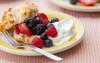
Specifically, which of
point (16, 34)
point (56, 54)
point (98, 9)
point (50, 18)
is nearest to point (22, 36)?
point (16, 34)

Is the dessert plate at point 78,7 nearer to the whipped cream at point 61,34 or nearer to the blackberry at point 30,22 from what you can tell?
the whipped cream at point 61,34

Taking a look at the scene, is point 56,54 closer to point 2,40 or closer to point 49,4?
point 2,40

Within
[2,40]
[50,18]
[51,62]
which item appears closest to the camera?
[51,62]

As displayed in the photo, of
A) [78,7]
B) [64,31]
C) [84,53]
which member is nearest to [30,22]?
[64,31]

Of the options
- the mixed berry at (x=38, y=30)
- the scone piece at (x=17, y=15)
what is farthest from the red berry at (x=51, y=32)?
the scone piece at (x=17, y=15)

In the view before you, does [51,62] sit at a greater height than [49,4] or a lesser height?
lesser

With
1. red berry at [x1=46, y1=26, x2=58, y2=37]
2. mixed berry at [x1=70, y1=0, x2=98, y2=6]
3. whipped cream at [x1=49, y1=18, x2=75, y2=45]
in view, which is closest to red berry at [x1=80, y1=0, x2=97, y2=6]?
mixed berry at [x1=70, y1=0, x2=98, y2=6]
